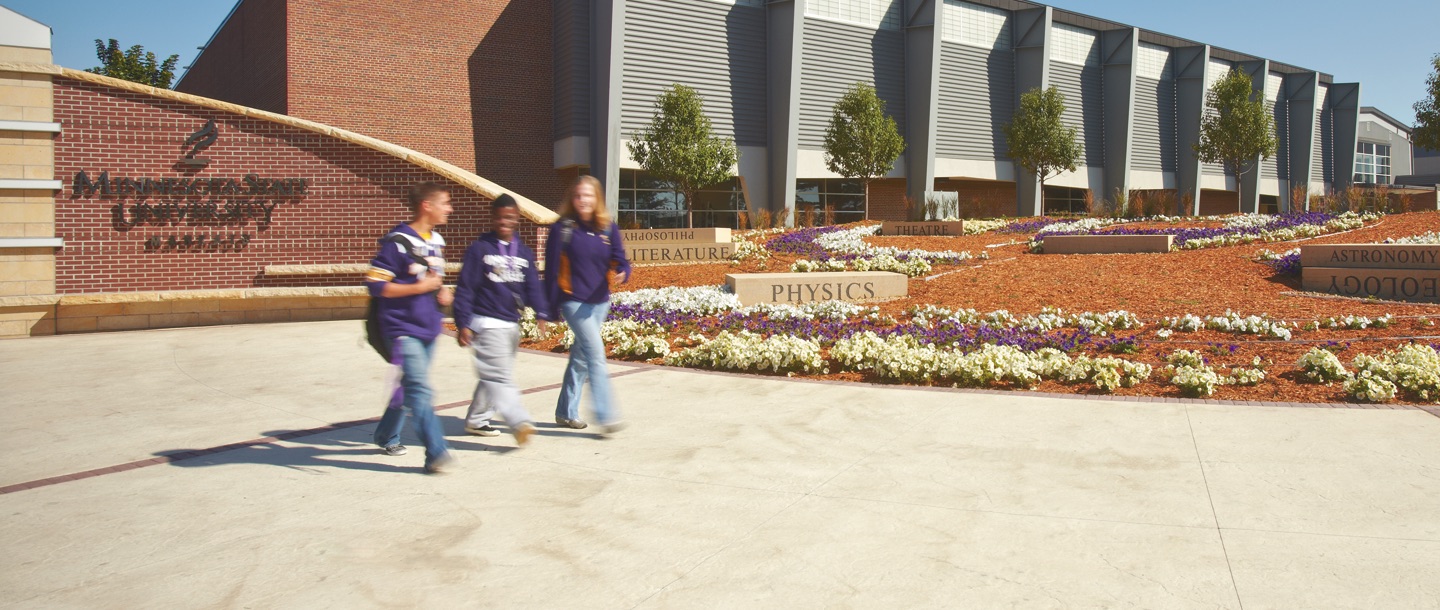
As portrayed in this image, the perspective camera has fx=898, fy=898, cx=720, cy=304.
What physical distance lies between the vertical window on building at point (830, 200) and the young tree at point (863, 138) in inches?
94.4

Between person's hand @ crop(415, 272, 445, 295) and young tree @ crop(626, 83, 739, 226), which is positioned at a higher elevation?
young tree @ crop(626, 83, 739, 226)

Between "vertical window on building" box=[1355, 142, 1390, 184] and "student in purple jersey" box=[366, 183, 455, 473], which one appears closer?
"student in purple jersey" box=[366, 183, 455, 473]

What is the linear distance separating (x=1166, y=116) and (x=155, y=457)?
173 ft

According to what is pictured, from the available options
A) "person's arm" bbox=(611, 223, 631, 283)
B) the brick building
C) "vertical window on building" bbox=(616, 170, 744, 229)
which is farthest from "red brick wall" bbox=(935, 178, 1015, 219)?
"person's arm" bbox=(611, 223, 631, 283)

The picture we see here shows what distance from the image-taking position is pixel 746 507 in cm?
441

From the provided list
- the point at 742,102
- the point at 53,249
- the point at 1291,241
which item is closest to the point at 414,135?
the point at 742,102

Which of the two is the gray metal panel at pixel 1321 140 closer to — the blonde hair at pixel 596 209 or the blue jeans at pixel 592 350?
the blonde hair at pixel 596 209

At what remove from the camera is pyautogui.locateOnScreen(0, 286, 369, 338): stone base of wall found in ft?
39.6

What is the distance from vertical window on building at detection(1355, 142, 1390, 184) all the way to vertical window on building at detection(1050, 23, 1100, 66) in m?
31.3

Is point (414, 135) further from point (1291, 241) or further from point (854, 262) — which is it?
point (1291, 241)

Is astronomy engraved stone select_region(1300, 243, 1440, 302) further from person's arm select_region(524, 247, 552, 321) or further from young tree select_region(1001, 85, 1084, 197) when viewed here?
young tree select_region(1001, 85, 1084, 197)

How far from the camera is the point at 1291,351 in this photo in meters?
8.58

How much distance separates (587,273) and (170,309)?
995 cm

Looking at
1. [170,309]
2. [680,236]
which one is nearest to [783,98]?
[680,236]
